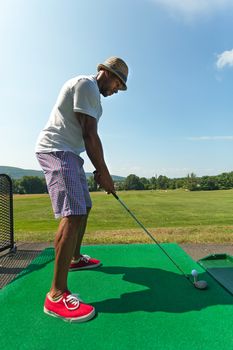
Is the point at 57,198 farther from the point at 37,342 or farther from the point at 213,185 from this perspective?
the point at 213,185

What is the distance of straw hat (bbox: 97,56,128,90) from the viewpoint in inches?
128

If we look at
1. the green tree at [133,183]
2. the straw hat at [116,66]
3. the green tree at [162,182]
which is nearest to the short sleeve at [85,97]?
the straw hat at [116,66]

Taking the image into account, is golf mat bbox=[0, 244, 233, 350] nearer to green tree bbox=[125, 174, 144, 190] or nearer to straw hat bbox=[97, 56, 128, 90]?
straw hat bbox=[97, 56, 128, 90]

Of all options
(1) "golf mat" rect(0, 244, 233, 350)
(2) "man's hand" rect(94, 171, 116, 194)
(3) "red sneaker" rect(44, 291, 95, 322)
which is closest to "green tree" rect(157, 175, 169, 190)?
(1) "golf mat" rect(0, 244, 233, 350)

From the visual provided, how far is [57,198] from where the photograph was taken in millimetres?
2941

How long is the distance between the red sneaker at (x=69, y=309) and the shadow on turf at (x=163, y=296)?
154mm

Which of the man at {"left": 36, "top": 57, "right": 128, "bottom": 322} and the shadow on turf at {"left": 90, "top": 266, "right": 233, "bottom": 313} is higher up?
the man at {"left": 36, "top": 57, "right": 128, "bottom": 322}

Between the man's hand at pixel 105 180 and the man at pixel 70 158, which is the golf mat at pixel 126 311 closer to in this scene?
the man at pixel 70 158

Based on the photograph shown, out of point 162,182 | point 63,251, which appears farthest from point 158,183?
point 63,251

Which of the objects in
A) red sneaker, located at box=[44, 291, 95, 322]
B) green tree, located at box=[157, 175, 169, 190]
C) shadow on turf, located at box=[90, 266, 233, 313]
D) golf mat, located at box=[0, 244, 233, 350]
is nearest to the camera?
golf mat, located at box=[0, 244, 233, 350]

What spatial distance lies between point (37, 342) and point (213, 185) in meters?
59.8

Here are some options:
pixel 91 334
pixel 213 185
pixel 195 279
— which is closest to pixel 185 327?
pixel 91 334

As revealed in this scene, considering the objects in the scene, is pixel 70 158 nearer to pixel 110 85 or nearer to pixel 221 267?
pixel 110 85

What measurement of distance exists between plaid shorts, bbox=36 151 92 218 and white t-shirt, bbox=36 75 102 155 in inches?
3.5
